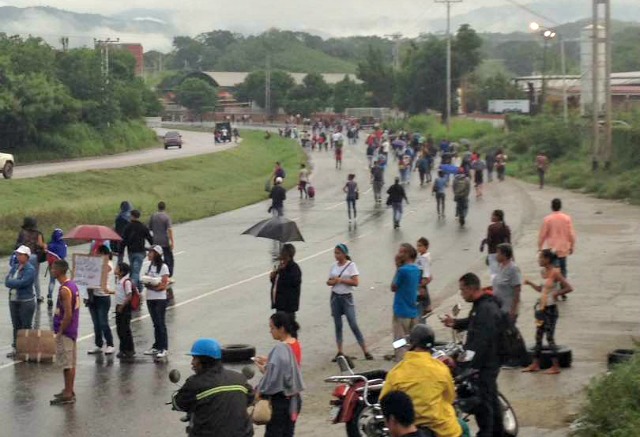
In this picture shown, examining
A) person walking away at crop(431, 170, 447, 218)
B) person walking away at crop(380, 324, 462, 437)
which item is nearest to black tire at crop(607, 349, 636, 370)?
person walking away at crop(380, 324, 462, 437)

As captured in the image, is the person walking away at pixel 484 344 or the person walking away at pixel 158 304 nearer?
the person walking away at pixel 484 344

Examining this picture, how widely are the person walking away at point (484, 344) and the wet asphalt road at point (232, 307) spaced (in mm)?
2507

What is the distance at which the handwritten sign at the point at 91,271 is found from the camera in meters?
17.2

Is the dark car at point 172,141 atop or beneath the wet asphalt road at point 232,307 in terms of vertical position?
atop

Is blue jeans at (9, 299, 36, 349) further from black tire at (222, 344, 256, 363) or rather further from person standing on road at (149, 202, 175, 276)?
person standing on road at (149, 202, 175, 276)

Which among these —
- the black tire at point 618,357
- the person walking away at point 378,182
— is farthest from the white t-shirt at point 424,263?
the person walking away at point 378,182

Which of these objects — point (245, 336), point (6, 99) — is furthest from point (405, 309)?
point (6, 99)

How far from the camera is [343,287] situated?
16406 mm

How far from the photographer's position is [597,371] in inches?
595

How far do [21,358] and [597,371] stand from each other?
25.0ft

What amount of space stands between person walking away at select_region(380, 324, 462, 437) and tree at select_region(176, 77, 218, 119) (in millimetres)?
161524

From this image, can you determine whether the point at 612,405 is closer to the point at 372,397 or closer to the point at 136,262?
the point at 372,397

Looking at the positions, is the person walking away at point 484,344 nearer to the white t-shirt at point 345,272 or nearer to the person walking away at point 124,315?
the white t-shirt at point 345,272

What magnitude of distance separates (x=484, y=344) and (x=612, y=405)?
4.27 feet
